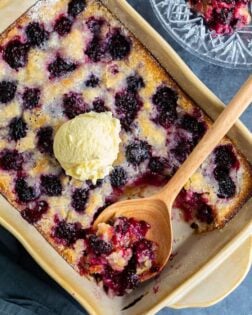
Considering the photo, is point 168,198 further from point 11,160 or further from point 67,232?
point 11,160

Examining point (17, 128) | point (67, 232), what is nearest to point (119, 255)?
point (67, 232)

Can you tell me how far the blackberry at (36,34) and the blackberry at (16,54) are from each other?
26mm

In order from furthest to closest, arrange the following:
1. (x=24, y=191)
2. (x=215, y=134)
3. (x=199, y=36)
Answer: (x=199, y=36)
(x=24, y=191)
(x=215, y=134)

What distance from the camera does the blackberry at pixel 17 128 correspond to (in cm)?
248

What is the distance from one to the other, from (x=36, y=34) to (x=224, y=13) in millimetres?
612

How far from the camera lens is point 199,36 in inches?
103

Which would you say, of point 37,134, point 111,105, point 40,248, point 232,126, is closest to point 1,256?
point 40,248

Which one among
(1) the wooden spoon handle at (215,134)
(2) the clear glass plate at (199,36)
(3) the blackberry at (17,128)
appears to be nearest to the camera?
(1) the wooden spoon handle at (215,134)

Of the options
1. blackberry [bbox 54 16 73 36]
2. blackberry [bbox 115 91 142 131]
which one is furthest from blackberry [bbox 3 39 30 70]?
blackberry [bbox 115 91 142 131]

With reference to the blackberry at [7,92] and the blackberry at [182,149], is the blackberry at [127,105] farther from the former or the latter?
the blackberry at [7,92]

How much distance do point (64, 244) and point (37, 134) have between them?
362mm

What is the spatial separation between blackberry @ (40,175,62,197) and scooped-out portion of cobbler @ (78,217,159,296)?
0.17 meters

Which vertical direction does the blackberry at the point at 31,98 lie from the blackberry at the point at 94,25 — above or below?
below

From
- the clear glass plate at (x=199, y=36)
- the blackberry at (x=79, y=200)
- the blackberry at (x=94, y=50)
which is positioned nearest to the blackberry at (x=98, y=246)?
the blackberry at (x=79, y=200)
